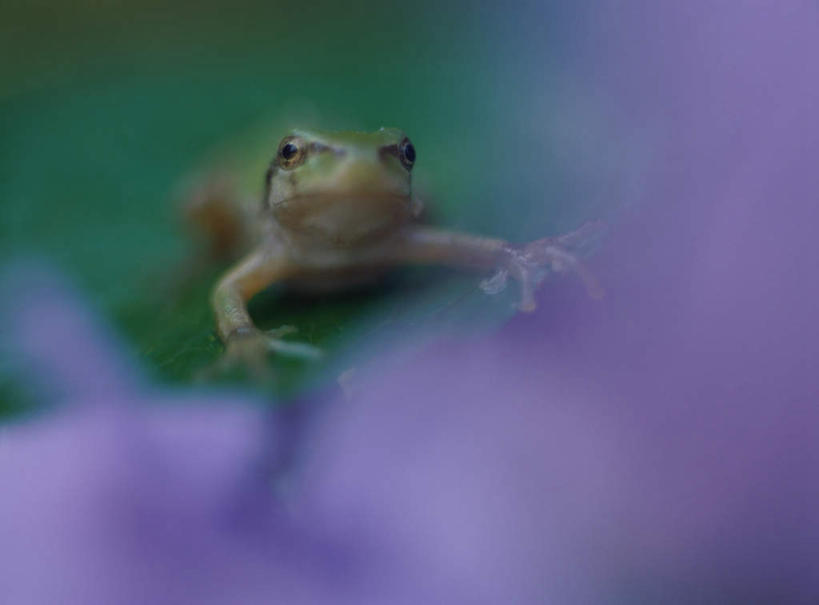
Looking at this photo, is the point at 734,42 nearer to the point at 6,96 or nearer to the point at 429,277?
the point at 429,277

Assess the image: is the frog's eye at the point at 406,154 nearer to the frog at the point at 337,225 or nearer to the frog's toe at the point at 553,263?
the frog at the point at 337,225

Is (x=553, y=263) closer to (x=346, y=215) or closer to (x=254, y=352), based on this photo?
(x=254, y=352)

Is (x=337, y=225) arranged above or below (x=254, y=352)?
above

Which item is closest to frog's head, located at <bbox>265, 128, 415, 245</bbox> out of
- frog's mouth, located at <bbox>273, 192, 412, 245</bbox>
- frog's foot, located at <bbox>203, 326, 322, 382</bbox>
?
frog's mouth, located at <bbox>273, 192, 412, 245</bbox>

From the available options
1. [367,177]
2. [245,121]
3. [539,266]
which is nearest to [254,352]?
[539,266]

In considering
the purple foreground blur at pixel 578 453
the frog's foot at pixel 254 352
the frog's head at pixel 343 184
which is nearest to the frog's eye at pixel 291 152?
the frog's head at pixel 343 184

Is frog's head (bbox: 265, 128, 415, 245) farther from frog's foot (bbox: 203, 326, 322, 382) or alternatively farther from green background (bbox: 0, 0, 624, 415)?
frog's foot (bbox: 203, 326, 322, 382)

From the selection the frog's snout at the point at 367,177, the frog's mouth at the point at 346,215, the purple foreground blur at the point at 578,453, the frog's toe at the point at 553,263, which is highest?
the frog's mouth at the point at 346,215
